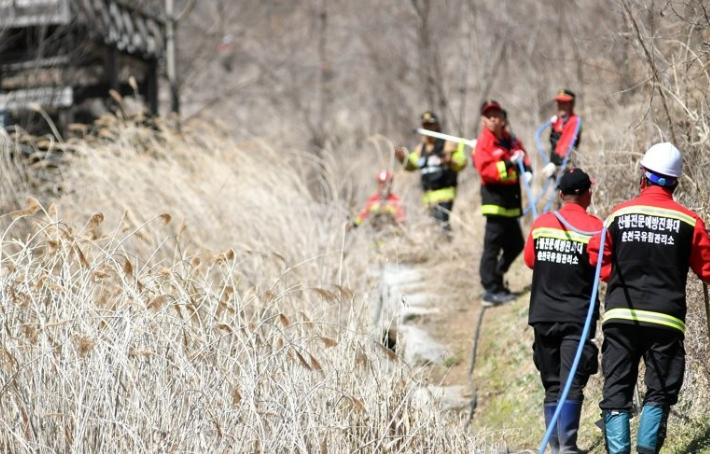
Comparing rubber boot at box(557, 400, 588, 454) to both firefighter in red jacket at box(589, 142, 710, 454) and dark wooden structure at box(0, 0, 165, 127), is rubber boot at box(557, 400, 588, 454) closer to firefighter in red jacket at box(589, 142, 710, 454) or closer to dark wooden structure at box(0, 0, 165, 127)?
firefighter in red jacket at box(589, 142, 710, 454)

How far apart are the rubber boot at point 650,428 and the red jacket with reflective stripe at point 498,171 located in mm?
3152

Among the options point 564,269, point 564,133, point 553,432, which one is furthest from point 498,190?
point 553,432

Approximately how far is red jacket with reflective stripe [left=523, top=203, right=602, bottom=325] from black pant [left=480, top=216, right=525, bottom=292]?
2.47 m

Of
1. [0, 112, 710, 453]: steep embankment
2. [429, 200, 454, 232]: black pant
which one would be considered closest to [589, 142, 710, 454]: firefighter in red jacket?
[0, 112, 710, 453]: steep embankment

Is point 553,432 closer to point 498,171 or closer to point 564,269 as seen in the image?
point 564,269

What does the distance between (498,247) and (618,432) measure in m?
3.22

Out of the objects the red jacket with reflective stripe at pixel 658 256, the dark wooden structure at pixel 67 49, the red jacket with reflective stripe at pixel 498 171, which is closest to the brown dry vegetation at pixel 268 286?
the red jacket with reflective stripe at pixel 498 171

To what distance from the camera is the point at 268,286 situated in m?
6.62

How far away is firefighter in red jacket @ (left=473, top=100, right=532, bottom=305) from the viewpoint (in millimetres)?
7723

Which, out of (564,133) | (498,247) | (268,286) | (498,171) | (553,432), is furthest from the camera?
(564,133)

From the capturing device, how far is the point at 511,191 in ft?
25.8

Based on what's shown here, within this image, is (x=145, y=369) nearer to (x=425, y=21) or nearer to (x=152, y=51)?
(x=425, y=21)

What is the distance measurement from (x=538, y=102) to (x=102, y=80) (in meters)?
8.87

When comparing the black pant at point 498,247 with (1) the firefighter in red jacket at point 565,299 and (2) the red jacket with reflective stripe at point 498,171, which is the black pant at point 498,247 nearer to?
(2) the red jacket with reflective stripe at point 498,171
